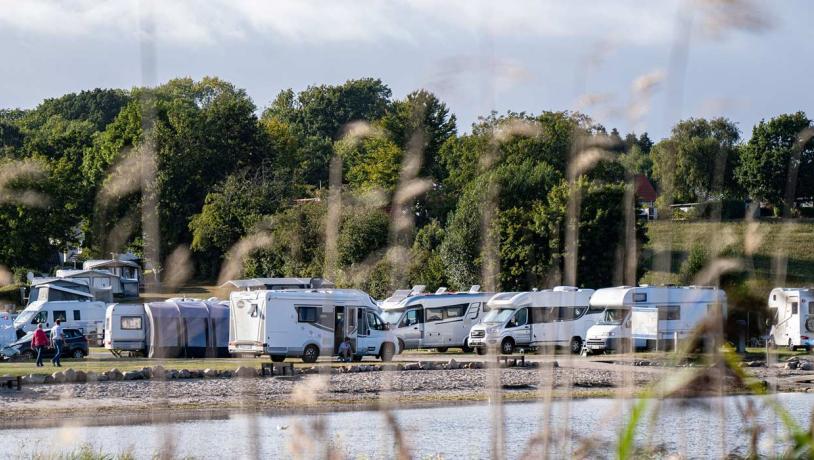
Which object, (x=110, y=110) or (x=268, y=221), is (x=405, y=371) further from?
(x=110, y=110)

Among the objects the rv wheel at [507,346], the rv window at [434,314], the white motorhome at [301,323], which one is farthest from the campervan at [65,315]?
the rv wheel at [507,346]

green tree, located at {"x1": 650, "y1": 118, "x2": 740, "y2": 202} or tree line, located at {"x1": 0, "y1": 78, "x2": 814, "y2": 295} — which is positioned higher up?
tree line, located at {"x1": 0, "y1": 78, "x2": 814, "y2": 295}

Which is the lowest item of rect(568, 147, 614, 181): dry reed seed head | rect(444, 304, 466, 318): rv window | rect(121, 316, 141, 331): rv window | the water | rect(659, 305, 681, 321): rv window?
the water

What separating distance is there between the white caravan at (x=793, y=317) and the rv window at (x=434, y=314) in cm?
1101

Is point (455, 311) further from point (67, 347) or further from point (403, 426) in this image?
point (403, 426)

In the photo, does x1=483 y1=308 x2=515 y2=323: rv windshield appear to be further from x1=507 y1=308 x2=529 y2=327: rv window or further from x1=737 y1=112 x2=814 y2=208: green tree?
x1=737 y1=112 x2=814 y2=208: green tree

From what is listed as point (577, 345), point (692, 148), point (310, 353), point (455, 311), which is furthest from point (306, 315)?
point (692, 148)

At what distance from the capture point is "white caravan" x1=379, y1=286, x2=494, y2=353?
40.0 meters

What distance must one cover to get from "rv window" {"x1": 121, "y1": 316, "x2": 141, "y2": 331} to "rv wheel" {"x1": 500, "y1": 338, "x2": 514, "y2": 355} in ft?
39.7

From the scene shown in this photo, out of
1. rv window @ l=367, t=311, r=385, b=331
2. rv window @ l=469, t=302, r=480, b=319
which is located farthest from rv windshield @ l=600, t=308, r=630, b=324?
rv window @ l=367, t=311, r=385, b=331

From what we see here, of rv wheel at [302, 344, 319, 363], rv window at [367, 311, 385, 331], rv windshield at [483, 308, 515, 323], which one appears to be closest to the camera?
rv wheel at [302, 344, 319, 363]

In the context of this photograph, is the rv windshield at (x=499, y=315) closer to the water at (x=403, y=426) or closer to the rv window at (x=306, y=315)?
the rv window at (x=306, y=315)

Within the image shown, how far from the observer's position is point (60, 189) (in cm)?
6788

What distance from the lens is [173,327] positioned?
37312 millimetres
